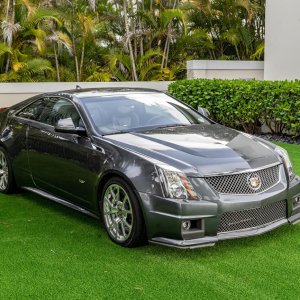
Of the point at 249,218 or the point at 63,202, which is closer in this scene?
the point at 249,218

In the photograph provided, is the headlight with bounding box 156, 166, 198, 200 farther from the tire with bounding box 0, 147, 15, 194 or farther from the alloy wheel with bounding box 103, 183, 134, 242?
the tire with bounding box 0, 147, 15, 194

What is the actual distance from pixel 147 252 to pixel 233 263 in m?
0.83

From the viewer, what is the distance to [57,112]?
6.64 meters

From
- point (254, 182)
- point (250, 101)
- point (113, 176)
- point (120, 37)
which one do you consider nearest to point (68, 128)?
point (113, 176)

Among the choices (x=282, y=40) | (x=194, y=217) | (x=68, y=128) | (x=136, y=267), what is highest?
(x=282, y=40)

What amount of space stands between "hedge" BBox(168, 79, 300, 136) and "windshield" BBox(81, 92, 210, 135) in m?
4.75

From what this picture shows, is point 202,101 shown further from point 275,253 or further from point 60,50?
point 275,253

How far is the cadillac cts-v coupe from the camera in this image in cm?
486

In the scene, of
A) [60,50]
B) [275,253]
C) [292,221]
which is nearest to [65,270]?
[275,253]

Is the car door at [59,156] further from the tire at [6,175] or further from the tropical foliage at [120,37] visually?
the tropical foliage at [120,37]

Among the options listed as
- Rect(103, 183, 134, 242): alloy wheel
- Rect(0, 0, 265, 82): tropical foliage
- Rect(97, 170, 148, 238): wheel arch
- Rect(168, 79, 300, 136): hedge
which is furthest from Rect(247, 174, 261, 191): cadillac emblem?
Rect(0, 0, 265, 82): tropical foliage

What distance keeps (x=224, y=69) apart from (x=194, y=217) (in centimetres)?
1283

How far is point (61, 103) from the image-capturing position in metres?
6.65

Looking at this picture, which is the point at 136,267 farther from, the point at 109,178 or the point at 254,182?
the point at 254,182
